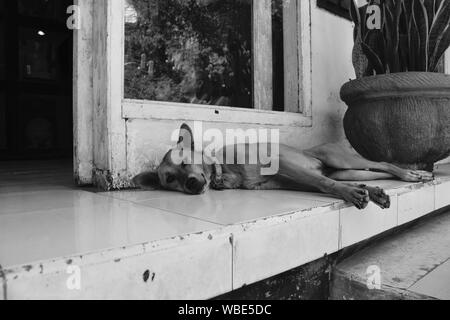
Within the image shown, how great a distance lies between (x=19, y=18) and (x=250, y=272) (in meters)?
5.27

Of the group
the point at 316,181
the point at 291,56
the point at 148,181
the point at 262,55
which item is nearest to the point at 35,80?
the point at 262,55

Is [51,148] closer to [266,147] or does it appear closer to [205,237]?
[266,147]

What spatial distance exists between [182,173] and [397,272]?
834mm

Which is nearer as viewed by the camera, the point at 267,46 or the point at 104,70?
the point at 104,70

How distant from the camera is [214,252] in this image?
75 cm

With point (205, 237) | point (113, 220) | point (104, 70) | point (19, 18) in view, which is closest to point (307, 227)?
point (205, 237)

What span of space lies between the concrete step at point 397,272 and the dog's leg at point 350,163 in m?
0.36

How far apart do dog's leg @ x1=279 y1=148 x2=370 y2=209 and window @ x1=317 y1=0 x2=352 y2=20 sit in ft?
4.57

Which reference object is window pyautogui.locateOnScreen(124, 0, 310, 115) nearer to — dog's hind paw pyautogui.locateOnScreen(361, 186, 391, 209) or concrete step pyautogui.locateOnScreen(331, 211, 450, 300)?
dog's hind paw pyautogui.locateOnScreen(361, 186, 391, 209)

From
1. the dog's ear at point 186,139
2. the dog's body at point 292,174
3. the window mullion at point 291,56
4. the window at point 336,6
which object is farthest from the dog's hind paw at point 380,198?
the window at point 336,6

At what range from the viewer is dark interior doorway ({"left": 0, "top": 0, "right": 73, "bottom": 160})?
4.58 m

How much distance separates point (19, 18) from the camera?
15.3 ft

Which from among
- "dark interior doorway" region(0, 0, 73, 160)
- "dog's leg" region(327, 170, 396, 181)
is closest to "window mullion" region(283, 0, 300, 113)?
"dog's leg" region(327, 170, 396, 181)
